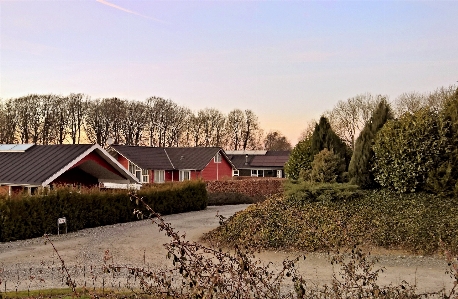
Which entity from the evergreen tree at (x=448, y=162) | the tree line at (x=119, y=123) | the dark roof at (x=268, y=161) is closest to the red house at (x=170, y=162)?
the tree line at (x=119, y=123)

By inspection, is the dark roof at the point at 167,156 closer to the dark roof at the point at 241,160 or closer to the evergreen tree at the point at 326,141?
the dark roof at the point at 241,160

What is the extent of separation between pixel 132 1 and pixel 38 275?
21.7 ft

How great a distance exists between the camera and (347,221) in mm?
11586

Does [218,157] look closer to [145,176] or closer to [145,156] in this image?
[145,156]

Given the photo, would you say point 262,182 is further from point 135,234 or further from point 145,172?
point 135,234

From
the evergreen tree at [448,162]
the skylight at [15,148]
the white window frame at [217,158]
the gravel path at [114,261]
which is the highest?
the white window frame at [217,158]

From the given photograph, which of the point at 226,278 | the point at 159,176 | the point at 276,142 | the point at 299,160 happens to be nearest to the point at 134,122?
the point at 159,176

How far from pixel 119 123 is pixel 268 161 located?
19672 millimetres

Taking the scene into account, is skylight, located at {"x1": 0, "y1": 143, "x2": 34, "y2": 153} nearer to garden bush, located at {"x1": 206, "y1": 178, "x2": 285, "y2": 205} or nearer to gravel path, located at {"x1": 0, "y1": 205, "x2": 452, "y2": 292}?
gravel path, located at {"x1": 0, "y1": 205, "x2": 452, "y2": 292}

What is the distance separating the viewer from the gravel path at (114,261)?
837 cm

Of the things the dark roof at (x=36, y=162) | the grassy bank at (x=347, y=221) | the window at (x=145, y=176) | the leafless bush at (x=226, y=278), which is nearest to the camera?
the leafless bush at (x=226, y=278)

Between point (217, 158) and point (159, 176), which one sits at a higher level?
point (217, 158)

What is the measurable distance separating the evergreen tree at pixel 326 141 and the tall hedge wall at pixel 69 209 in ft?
22.8

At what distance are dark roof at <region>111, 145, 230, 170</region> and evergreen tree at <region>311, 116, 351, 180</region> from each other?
2481 centimetres
